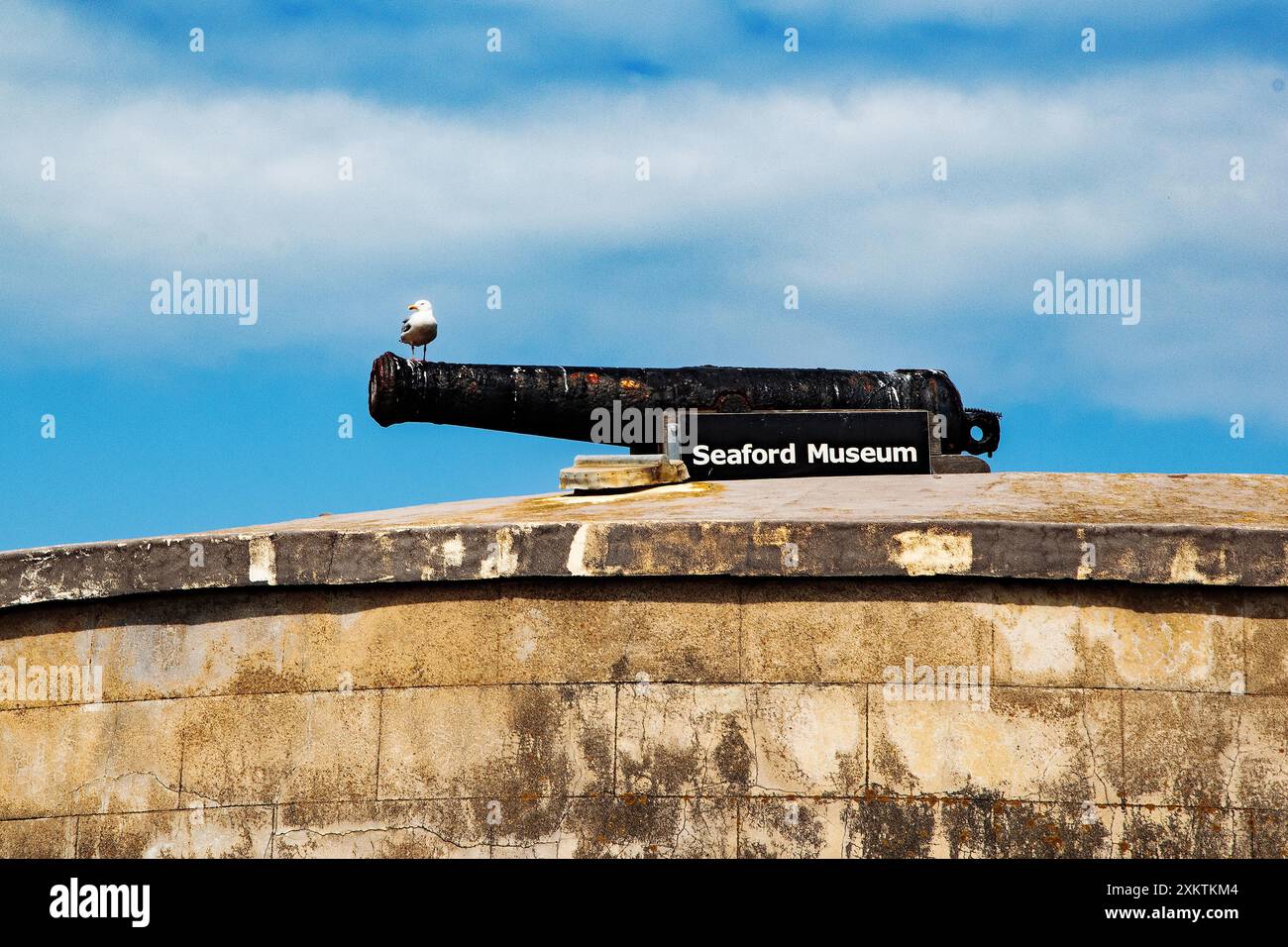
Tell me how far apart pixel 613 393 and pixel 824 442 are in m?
2.09

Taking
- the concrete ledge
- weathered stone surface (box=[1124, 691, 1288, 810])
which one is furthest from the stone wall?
the concrete ledge

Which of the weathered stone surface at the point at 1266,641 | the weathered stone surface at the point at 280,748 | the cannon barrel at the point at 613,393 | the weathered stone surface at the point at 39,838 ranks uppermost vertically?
the cannon barrel at the point at 613,393

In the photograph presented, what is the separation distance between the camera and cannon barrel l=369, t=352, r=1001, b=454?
12.3m

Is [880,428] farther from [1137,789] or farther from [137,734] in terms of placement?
[137,734]

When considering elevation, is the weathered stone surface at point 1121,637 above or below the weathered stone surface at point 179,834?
above

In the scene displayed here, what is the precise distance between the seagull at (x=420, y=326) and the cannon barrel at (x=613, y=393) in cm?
35

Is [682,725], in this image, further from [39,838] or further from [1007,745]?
[39,838]

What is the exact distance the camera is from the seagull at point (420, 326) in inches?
495

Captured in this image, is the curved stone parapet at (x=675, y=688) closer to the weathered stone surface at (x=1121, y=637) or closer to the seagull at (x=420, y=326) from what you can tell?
the weathered stone surface at (x=1121, y=637)

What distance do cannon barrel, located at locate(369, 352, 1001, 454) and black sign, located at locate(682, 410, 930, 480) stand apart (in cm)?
136

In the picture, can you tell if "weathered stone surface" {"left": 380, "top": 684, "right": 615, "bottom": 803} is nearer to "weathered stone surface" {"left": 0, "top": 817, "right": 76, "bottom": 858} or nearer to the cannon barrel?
"weathered stone surface" {"left": 0, "top": 817, "right": 76, "bottom": 858}

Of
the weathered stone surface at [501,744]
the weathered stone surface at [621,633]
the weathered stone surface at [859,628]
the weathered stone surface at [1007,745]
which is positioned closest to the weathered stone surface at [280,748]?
the weathered stone surface at [501,744]
